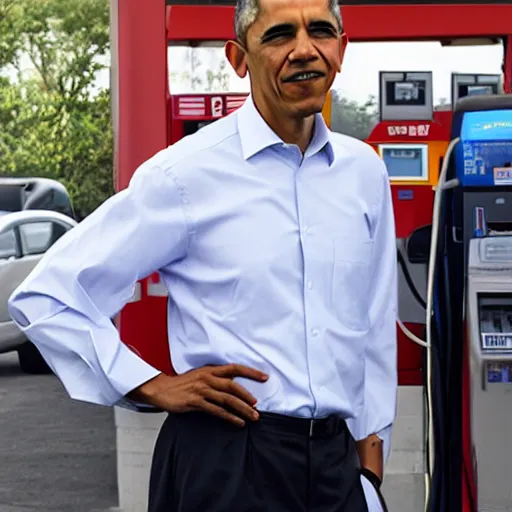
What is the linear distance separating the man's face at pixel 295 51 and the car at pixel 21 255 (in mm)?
8874

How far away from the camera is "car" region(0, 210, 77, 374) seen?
1101 cm

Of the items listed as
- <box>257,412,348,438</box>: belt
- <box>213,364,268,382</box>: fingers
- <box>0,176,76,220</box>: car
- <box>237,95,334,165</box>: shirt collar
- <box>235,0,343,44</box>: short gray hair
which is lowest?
<box>0,176,76,220</box>: car

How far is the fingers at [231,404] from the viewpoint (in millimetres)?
2115

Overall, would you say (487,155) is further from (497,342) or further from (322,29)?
(322,29)

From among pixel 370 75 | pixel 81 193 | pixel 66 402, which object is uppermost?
pixel 370 75

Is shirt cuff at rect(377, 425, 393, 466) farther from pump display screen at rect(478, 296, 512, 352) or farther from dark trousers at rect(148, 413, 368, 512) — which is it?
pump display screen at rect(478, 296, 512, 352)

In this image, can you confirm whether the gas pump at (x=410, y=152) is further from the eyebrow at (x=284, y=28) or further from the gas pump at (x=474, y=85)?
the eyebrow at (x=284, y=28)

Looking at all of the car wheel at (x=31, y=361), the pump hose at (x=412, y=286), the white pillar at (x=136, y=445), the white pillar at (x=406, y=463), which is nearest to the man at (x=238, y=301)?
the pump hose at (x=412, y=286)

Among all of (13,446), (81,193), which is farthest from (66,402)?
(81,193)

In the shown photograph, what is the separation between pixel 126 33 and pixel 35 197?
28.3 feet

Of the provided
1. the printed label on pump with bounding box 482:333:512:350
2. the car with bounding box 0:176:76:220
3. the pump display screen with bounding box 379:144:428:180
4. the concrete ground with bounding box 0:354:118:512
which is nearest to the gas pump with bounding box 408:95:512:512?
the printed label on pump with bounding box 482:333:512:350

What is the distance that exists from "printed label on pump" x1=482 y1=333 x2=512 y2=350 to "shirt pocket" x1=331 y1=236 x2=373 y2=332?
54.7 inches

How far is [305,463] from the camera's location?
217 cm

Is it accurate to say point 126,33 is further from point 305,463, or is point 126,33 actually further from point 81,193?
point 81,193
